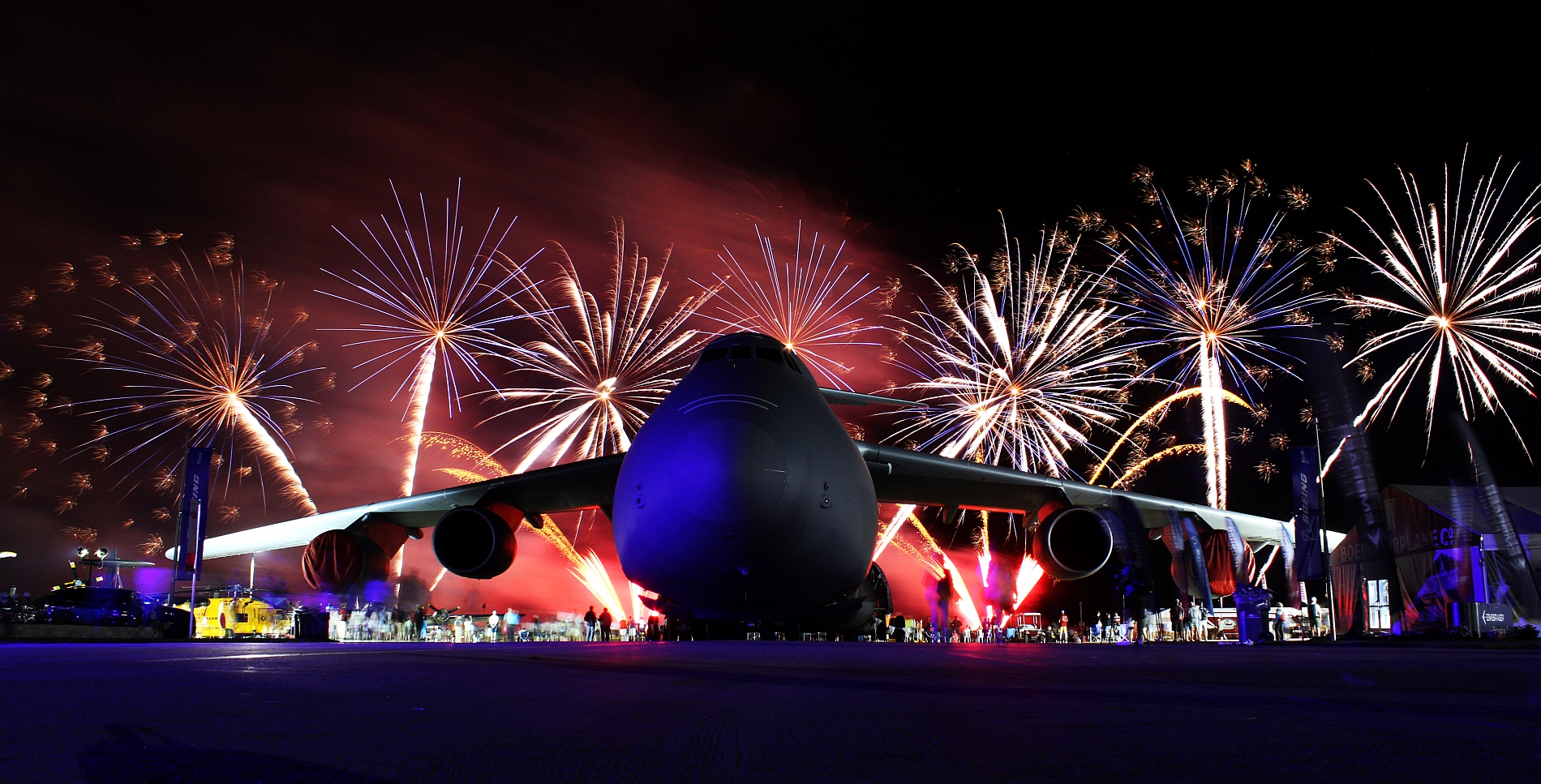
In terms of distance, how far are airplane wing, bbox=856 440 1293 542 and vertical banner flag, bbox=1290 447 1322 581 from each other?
24.1 inches

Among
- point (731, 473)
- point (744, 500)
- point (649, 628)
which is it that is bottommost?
point (649, 628)

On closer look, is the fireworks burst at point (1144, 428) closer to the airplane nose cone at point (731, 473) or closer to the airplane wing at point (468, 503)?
the airplane wing at point (468, 503)

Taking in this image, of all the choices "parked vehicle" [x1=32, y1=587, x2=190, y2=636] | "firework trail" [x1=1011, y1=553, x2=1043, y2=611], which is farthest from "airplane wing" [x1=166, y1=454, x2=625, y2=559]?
"firework trail" [x1=1011, y1=553, x2=1043, y2=611]

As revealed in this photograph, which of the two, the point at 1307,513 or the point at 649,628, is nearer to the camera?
the point at 1307,513

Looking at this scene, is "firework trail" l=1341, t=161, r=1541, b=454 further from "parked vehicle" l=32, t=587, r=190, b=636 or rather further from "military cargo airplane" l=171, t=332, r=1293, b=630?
"parked vehicle" l=32, t=587, r=190, b=636

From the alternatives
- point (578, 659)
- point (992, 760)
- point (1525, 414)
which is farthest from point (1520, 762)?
point (1525, 414)

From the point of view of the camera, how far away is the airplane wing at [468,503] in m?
14.5

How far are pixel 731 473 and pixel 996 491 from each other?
786 centimetres

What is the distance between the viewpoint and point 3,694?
302cm

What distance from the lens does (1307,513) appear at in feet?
58.5

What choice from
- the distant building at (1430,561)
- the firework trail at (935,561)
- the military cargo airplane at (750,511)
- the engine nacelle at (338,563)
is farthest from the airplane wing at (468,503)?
the distant building at (1430,561)

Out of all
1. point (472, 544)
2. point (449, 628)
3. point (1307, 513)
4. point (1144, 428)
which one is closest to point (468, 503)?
point (472, 544)

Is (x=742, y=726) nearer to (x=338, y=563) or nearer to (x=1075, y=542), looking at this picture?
(x=1075, y=542)

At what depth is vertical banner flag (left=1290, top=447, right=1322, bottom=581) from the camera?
17022 mm
